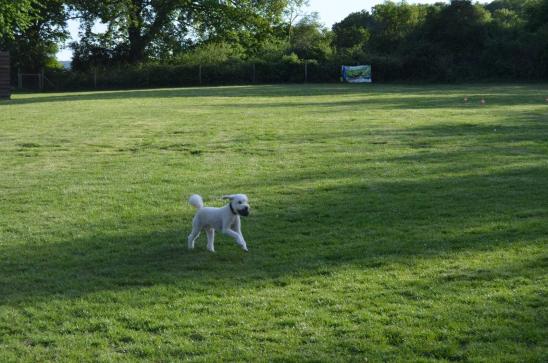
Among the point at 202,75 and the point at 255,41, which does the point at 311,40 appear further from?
the point at 202,75

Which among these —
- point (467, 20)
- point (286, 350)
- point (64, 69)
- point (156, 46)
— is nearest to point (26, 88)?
point (64, 69)

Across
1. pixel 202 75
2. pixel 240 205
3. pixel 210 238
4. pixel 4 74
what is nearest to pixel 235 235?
pixel 240 205

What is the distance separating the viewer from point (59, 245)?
8070 millimetres

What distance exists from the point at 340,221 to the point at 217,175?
381cm

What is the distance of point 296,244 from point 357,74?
4505 centimetres

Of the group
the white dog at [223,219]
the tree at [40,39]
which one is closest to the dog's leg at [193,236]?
the white dog at [223,219]

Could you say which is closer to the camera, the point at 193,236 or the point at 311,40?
the point at 193,236

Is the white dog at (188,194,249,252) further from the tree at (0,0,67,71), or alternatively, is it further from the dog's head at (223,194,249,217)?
the tree at (0,0,67,71)

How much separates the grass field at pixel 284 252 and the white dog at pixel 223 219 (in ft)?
0.60

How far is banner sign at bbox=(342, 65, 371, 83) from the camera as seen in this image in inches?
2038

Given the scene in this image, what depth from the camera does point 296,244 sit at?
796 centimetres

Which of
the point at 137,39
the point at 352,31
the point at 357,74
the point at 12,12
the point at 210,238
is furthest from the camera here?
the point at 352,31

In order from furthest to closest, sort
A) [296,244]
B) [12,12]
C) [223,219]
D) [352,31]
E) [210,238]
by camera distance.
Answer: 1. [352,31]
2. [12,12]
3. [296,244]
4. [210,238]
5. [223,219]

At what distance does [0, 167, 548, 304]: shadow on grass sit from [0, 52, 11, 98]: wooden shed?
98.1ft
